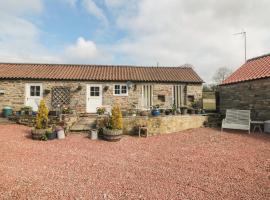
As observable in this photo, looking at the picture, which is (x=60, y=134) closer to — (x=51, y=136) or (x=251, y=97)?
(x=51, y=136)

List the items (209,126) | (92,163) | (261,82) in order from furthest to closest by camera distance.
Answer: (209,126), (261,82), (92,163)

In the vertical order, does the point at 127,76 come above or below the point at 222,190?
above

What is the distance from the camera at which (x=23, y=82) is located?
14.8m

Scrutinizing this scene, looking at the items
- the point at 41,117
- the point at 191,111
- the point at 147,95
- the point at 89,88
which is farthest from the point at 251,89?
the point at 41,117

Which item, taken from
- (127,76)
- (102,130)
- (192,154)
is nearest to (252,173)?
(192,154)

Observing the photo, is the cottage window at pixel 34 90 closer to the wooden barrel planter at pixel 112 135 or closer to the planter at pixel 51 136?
the planter at pixel 51 136

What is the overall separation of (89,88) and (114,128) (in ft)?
20.3

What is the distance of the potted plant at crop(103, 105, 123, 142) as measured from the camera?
31.3ft

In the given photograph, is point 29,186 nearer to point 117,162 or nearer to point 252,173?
point 117,162

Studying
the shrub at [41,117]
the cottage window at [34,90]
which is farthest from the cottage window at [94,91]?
the shrub at [41,117]

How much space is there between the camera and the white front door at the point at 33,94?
14805mm

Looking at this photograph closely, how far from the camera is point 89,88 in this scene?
1516 cm

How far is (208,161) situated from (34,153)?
5762 mm

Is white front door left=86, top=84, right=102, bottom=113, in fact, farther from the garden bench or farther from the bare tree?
the bare tree
